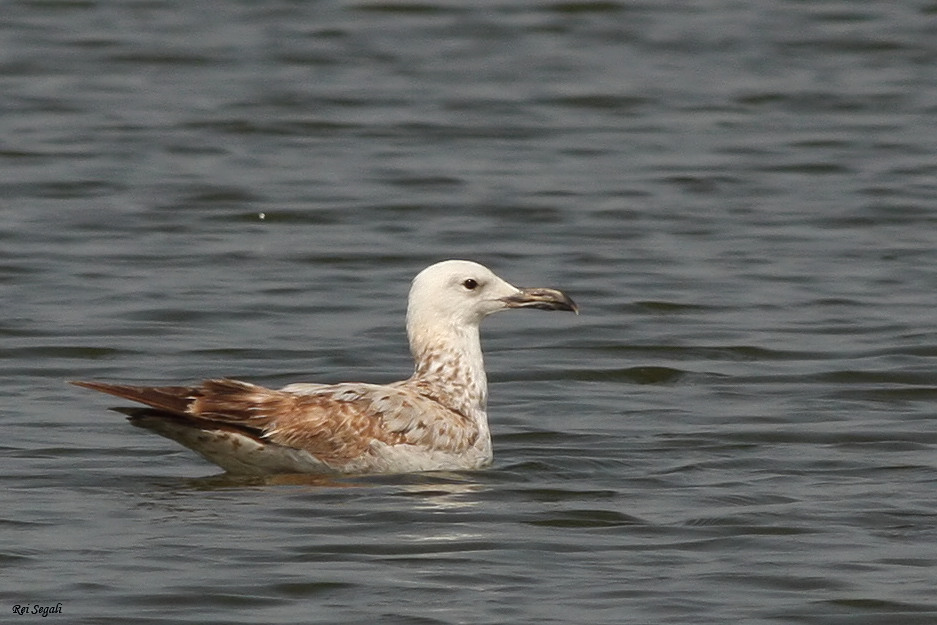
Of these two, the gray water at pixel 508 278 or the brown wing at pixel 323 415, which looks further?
the brown wing at pixel 323 415

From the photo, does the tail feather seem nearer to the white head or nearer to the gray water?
the gray water

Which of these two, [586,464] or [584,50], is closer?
[586,464]

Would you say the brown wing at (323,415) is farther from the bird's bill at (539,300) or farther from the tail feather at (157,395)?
the bird's bill at (539,300)

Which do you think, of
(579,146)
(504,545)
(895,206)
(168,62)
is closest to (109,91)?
(168,62)

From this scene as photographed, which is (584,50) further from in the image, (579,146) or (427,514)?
(427,514)

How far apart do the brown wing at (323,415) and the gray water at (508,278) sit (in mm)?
186

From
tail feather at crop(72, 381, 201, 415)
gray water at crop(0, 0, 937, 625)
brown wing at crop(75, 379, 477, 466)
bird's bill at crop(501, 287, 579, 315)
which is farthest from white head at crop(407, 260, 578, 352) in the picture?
tail feather at crop(72, 381, 201, 415)

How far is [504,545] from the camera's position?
8.68m

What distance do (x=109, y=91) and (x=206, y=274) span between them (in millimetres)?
6682

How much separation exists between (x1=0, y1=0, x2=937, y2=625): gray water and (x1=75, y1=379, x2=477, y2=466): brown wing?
0.19 meters

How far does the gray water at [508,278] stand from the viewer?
8414 mm

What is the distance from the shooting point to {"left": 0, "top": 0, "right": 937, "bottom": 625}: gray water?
841 cm

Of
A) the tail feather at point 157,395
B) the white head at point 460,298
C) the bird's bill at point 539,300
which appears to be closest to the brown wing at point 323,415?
the tail feather at point 157,395

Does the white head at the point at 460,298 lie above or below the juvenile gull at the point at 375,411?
above
